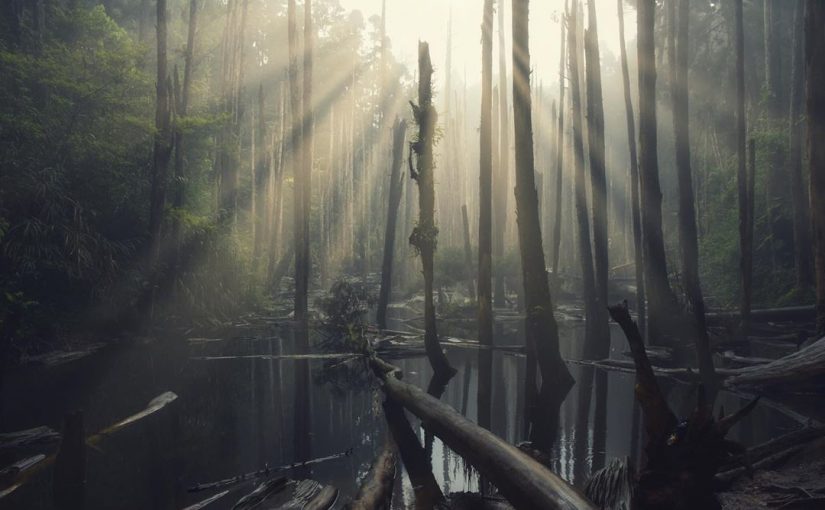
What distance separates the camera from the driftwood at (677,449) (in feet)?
11.7

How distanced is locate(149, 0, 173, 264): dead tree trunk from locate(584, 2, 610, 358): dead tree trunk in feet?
44.2

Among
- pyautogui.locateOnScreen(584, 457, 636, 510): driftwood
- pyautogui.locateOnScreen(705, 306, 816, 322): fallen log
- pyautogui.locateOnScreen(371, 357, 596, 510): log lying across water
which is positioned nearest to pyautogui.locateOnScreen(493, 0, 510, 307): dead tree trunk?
pyautogui.locateOnScreen(705, 306, 816, 322): fallen log

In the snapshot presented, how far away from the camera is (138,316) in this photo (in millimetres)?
17016

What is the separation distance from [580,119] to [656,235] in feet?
22.0

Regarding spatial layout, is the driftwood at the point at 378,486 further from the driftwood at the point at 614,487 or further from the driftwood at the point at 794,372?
the driftwood at the point at 794,372

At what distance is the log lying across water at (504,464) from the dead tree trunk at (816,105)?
740 cm

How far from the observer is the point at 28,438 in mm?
6816

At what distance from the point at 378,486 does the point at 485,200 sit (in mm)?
9381

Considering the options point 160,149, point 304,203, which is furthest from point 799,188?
point 160,149

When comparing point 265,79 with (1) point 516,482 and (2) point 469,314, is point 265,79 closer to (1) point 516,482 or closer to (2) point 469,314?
(2) point 469,314

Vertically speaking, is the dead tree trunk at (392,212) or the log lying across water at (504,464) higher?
the dead tree trunk at (392,212)

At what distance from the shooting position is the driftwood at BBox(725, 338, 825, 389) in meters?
7.38

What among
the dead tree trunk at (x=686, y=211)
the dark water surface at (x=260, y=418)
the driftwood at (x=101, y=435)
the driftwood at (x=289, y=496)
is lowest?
the dark water surface at (x=260, y=418)

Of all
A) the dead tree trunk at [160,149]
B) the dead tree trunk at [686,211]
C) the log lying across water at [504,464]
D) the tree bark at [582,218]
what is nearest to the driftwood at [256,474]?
the log lying across water at [504,464]
